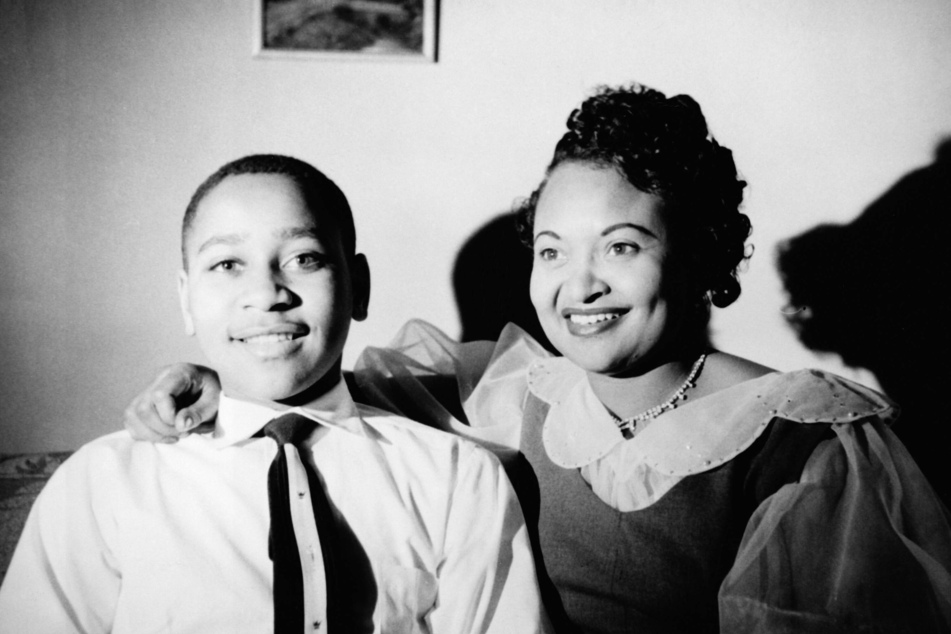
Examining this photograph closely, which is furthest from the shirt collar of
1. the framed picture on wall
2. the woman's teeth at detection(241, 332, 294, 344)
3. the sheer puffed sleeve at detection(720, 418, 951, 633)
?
the framed picture on wall

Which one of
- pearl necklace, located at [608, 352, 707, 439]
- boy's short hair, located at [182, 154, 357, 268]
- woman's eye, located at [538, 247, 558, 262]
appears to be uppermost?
boy's short hair, located at [182, 154, 357, 268]

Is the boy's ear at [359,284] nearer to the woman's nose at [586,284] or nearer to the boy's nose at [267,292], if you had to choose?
the boy's nose at [267,292]

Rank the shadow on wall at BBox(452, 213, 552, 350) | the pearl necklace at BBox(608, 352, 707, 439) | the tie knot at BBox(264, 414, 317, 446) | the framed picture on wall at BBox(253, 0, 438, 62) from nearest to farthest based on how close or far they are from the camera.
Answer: the tie knot at BBox(264, 414, 317, 446) < the pearl necklace at BBox(608, 352, 707, 439) < the framed picture on wall at BBox(253, 0, 438, 62) < the shadow on wall at BBox(452, 213, 552, 350)

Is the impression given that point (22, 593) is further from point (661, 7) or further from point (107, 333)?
point (661, 7)

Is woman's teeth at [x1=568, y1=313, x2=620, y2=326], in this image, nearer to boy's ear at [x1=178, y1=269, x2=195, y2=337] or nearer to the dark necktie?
the dark necktie

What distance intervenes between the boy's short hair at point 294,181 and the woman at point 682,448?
29 centimetres

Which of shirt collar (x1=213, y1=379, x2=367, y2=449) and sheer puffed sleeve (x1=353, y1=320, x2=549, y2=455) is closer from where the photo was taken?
shirt collar (x1=213, y1=379, x2=367, y2=449)

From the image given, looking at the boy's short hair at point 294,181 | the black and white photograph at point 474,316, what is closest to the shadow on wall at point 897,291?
the black and white photograph at point 474,316

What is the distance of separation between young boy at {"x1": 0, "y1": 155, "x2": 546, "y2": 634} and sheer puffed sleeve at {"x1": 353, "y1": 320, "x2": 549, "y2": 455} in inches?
8.2

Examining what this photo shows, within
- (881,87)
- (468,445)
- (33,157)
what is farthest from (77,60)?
(881,87)

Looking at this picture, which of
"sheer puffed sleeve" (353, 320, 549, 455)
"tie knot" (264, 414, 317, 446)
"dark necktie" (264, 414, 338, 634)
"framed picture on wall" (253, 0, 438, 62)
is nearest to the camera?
"dark necktie" (264, 414, 338, 634)

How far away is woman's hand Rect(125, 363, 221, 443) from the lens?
3.31 feet

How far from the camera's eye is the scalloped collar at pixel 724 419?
101cm

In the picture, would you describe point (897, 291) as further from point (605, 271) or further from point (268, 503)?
point (268, 503)
